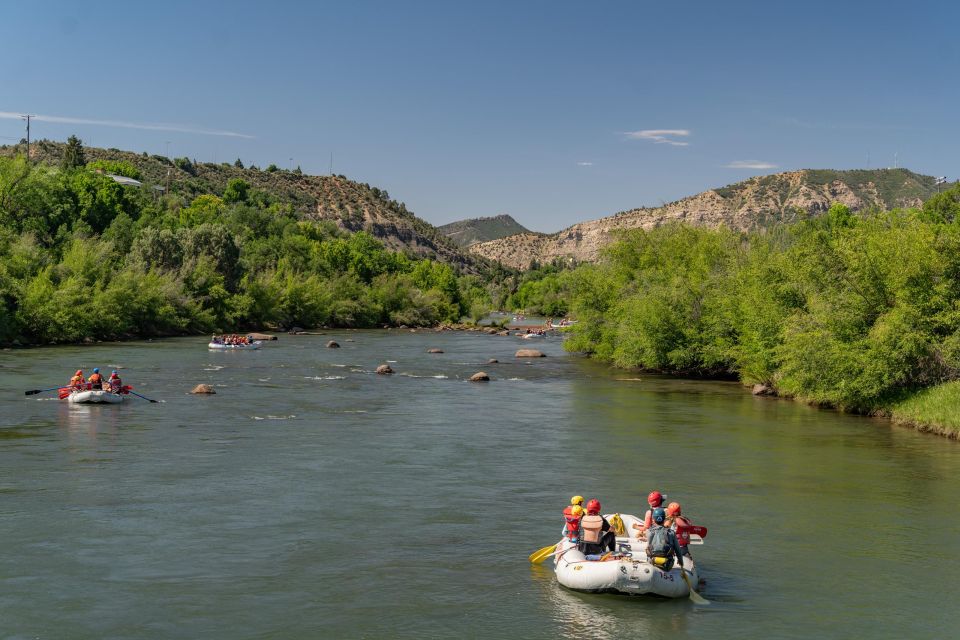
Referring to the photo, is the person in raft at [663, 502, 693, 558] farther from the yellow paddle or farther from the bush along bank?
the bush along bank

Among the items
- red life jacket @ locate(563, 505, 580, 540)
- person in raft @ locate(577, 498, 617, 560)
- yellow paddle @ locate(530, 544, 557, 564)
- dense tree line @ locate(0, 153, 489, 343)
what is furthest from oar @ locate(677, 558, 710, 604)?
dense tree line @ locate(0, 153, 489, 343)

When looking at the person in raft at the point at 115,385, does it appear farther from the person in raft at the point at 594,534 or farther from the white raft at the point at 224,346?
the white raft at the point at 224,346

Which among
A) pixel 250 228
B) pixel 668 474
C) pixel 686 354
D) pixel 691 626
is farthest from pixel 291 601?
pixel 250 228

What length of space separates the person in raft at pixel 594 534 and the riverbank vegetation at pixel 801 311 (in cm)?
2571

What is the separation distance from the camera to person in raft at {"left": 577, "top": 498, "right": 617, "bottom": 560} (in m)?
20.5

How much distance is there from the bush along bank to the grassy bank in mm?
64

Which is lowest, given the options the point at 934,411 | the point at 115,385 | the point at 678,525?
the point at 678,525

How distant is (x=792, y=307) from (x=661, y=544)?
3622 cm

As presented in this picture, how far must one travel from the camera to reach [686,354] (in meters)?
64.0

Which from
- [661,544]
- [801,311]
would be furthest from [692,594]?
[801,311]

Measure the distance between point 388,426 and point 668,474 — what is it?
45.8 ft

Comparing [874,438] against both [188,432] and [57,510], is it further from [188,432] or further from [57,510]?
[57,510]

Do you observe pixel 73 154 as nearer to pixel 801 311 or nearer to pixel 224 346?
pixel 224 346

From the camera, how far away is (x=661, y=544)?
19.7 metres
